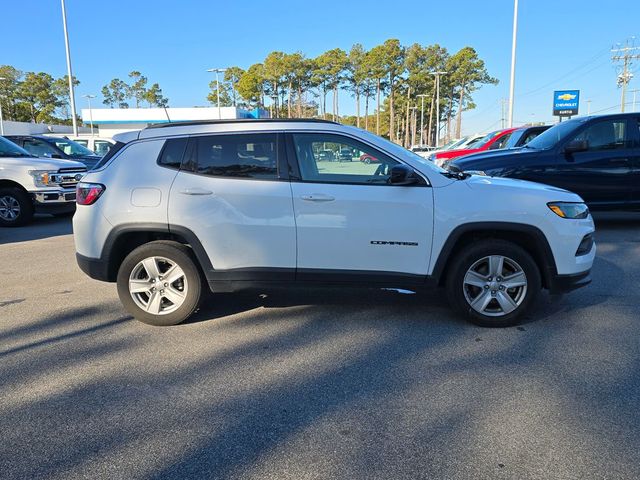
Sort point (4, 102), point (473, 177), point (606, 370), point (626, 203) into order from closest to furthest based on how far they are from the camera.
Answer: point (606, 370)
point (473, 177)
point (626, 203)
point (4, 102)

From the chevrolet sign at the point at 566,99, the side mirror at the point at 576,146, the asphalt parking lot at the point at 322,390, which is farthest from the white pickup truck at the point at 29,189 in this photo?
the chevrolet sign at the point at 566,99

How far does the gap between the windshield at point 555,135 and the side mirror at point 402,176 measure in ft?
17.6

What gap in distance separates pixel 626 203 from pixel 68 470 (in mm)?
8849

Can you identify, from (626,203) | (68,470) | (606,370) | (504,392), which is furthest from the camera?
(626,203)

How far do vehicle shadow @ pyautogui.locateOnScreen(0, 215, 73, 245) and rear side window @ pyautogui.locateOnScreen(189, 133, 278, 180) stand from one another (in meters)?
6.04

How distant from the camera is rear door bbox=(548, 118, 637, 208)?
822 centimetres

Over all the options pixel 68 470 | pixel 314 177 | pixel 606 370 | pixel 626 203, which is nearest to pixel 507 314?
pixel 606 370

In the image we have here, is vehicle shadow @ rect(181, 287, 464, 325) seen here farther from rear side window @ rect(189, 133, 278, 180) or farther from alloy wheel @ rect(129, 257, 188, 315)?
rear side window @ rect(189, 133, 278, 180)

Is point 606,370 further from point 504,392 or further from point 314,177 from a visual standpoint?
point 314,177

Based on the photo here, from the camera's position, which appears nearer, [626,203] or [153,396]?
[153,396]

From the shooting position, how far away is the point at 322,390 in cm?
328

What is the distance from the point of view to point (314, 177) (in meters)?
4.24

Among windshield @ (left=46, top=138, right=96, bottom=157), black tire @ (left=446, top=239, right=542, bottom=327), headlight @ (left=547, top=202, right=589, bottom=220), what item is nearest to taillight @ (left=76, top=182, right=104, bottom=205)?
black tire @ (left=446, top=239, right=542, bottom=327)

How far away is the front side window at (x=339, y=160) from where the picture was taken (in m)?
4.20
